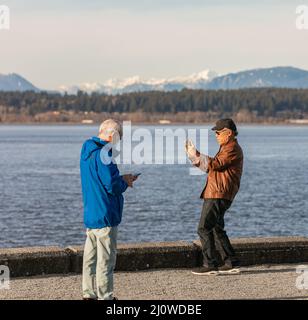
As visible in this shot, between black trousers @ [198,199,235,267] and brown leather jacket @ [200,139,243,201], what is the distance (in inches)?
3.5

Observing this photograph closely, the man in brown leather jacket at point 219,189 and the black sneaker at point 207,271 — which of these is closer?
the man in brown leather jacket at point 219,189

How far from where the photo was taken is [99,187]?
816 cm

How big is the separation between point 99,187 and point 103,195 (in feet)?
0.29

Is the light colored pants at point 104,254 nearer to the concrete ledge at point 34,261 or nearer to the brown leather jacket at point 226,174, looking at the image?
the concrete ledge at point 34,261

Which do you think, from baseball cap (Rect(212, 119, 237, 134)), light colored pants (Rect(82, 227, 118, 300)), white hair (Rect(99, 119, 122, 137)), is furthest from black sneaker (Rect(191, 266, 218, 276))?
white hair (Rect(99, 119, 122, 137))

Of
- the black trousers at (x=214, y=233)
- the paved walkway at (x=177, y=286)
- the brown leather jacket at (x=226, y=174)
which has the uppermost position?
the brown leather jacket at (x=226, y=174)

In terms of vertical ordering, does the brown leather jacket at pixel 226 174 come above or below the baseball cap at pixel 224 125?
below

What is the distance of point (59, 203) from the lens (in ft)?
122

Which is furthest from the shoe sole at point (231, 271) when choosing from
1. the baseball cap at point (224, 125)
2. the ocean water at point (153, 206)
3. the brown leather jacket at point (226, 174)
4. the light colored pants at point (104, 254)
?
the ocean water at point (153, 206)

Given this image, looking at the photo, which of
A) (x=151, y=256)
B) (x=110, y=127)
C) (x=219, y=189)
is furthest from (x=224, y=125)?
(x=110, y=127)

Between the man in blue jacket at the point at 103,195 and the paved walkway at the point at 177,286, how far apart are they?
2.48 ft

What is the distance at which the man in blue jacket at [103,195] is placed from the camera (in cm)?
810
